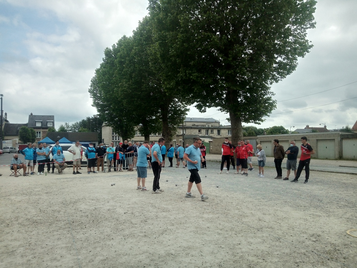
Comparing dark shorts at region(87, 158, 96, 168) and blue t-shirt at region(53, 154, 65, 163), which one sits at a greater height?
blue t-shirt at region(53, 154, 65, 163)

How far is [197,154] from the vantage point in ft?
30.1

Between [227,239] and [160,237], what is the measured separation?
117 cm

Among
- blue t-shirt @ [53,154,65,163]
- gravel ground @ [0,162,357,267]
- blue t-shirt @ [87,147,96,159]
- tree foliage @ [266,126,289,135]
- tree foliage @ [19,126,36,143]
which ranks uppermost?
tree foliage @ [266,126,289,135]

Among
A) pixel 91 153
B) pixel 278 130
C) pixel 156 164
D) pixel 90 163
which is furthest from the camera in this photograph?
pixel 278 130

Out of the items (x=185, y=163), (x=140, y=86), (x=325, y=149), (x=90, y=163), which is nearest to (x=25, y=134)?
(x=140, y=86)

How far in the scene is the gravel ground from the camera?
4.34m

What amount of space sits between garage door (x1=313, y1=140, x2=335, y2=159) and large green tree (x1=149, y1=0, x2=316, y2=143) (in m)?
17.4

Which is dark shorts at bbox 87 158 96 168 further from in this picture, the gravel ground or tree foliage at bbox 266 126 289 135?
tree foliage at bbox 266 126 289 135

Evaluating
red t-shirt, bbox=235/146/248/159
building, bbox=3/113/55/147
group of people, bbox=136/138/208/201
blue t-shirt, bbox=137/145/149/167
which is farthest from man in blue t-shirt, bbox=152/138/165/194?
building, bbox=3/113/55/147

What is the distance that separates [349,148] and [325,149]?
3.05 m

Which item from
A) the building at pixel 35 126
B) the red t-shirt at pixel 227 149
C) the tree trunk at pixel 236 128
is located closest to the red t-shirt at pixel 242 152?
the red t-shirt at pixel 227 149

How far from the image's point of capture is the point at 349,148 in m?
35.2

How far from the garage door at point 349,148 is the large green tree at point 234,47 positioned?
16.5 meters

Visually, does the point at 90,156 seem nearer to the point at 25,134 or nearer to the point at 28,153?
the point at 28,153
